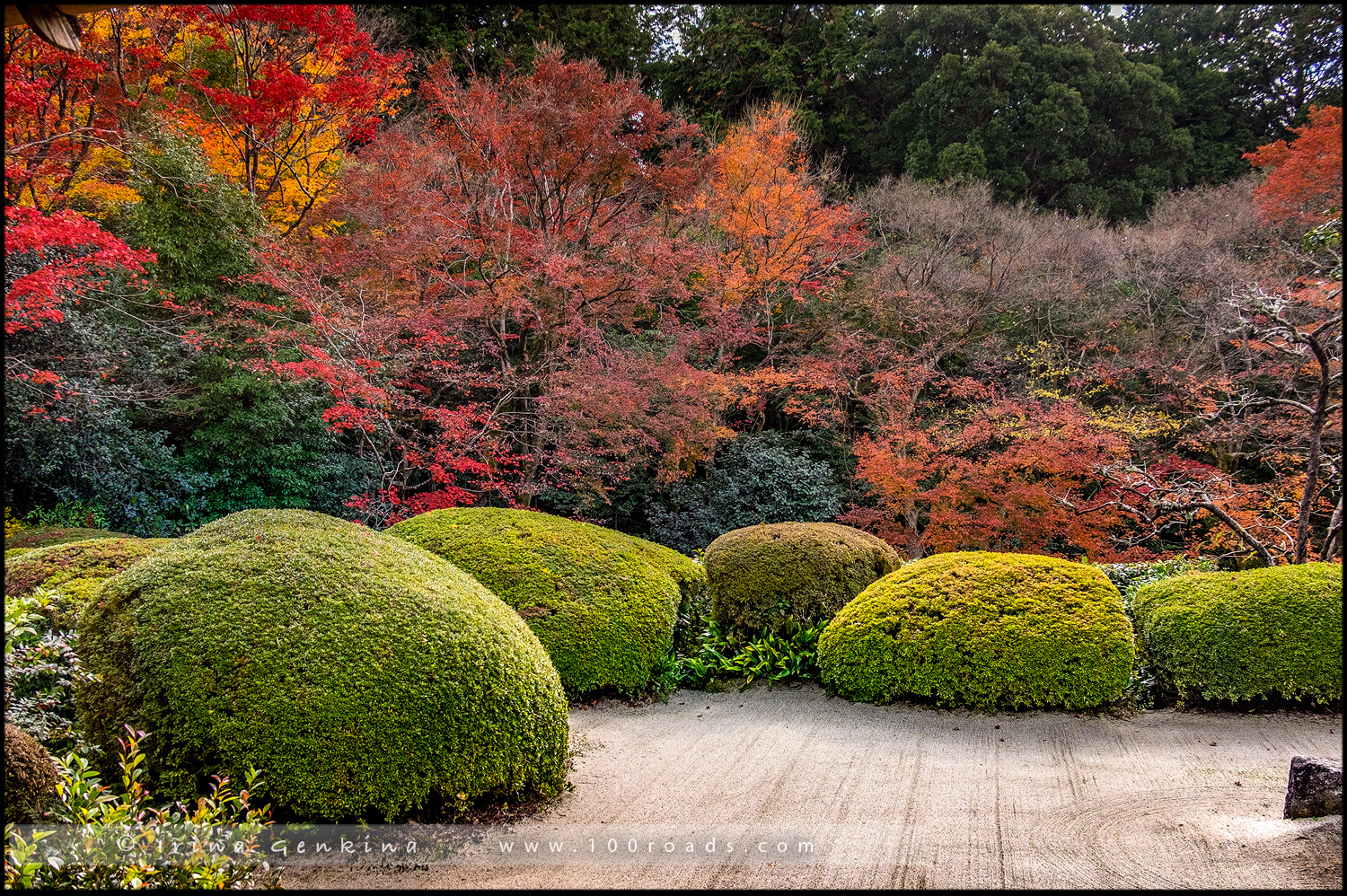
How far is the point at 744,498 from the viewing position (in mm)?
10406

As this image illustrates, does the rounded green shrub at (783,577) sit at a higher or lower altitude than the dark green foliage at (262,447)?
lower

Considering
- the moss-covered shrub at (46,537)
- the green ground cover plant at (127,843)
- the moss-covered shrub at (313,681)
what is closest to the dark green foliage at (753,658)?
the moss-covered shrub at (313,681)

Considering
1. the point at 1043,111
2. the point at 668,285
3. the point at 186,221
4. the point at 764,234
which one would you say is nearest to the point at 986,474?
the point at 668,285

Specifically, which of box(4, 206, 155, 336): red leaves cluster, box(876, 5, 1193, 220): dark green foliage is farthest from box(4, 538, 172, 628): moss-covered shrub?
box(876, 5, 1193, 220): dark green foliage

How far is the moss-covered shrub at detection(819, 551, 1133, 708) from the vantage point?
4336 mm

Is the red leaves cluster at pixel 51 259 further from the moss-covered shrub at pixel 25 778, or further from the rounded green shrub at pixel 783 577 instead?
the rounded green shrub at pixel 783 577

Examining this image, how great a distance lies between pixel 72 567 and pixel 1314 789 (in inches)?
237

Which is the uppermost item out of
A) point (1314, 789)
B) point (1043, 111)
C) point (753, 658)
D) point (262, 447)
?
point (1043, 111)

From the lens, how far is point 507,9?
15148 mm

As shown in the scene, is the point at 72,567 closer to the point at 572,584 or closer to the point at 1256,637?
the point at 572,584

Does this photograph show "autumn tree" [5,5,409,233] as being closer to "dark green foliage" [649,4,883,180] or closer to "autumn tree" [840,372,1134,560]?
"dark green foliage" [649,4,883,180]

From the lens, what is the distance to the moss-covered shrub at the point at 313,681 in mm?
2588

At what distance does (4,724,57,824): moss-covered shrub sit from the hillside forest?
2958mm

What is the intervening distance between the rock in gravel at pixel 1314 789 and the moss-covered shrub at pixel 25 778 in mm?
4538
